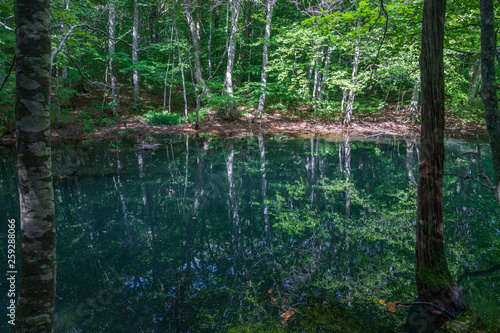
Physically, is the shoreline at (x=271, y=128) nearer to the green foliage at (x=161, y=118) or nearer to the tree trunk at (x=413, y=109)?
the green foliage at (x=161, y=118)

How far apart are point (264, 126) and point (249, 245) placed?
1428 centimetres

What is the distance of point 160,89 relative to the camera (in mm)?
23875

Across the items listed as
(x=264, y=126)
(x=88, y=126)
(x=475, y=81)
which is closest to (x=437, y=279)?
(x=264, y=126)

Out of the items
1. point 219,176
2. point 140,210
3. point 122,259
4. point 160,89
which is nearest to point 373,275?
point 122,259

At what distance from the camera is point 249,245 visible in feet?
16.1

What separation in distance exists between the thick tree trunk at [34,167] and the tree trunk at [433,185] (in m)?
3.22

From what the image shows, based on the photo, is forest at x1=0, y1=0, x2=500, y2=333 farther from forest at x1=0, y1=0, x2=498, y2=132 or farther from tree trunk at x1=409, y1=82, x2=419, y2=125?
tree trunk at x1=409, y1=82, x2=419, y2=125

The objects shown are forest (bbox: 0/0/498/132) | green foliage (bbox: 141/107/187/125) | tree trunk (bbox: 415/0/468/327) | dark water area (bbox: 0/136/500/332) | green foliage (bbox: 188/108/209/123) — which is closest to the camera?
tree trunk (bbox: 415/0/468/327)

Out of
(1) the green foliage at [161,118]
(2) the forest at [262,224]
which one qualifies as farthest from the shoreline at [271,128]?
(2) the forest at [262,224]

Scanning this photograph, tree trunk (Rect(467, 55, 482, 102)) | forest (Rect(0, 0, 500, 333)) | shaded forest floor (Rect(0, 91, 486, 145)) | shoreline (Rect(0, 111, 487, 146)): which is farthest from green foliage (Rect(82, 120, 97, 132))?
tree trunk (Rect(467, 55, 482, 102))

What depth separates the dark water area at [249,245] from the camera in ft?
10.8

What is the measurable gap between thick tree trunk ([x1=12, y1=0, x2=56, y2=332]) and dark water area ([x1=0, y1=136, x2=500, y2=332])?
158cm

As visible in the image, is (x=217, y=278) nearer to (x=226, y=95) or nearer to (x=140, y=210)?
(x=140, y=210)

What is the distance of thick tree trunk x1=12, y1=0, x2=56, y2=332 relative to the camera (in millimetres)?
1655
